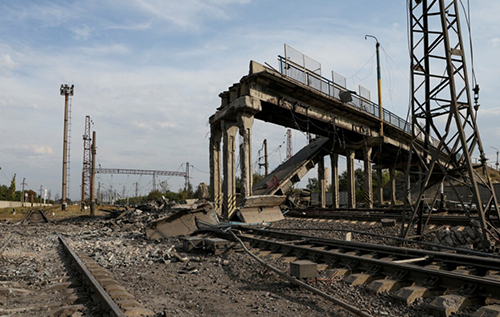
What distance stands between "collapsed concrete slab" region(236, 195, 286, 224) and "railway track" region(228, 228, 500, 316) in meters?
6.49

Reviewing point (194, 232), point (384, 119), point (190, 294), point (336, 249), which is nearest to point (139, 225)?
point (194, 232)

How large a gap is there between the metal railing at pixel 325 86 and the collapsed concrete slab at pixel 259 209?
781 cm

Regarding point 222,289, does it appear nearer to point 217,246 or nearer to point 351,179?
point 217,246

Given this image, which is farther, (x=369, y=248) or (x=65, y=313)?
(x=369, y=248)

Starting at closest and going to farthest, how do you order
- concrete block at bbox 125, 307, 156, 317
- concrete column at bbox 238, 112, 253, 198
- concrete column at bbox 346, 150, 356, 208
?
concrete block at bbox 125, 307, 156, 317 < concrete column at bbox 238, 112, 253, 198 < concrete column at bbox 346, 150, 356, 208

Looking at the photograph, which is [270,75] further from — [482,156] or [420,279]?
[420,279]

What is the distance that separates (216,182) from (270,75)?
26.0 ft

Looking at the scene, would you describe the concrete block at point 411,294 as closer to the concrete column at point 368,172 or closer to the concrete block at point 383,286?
the concrete block at point 383,286

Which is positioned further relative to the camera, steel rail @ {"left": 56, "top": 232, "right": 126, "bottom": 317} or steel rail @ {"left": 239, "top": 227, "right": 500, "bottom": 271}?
steel rail @ {"left": 239, "top": 227, "right": 500, "bottom": 271}

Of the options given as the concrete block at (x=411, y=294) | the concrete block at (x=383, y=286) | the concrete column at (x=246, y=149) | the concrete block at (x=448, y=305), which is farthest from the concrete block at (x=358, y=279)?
the concrete column at (x=246, y=149)

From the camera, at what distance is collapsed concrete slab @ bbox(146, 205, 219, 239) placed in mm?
13086

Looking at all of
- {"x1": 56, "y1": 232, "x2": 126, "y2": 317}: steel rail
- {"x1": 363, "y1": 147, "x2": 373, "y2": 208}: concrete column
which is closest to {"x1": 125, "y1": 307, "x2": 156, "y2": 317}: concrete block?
{"x1": 56, "y1": 232, "x2": 126, "y2": 317}: steel rail

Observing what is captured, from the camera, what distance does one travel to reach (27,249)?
11594 mm

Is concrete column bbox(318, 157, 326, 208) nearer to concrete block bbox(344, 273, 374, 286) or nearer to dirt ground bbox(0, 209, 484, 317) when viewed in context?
dirt ground bbox(0, 209, 484, 317)
